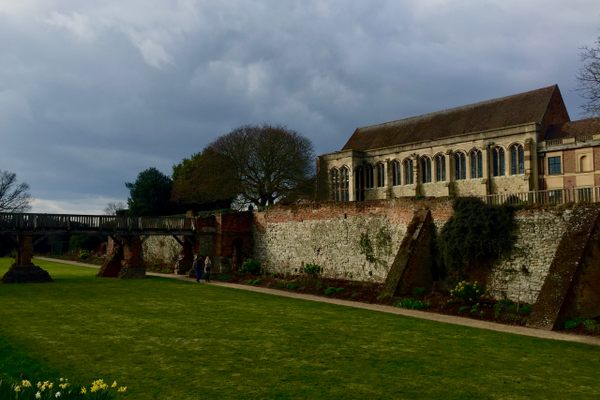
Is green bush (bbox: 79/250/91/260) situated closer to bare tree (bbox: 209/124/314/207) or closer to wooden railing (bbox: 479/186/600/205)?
bare tree (bbox: 209/124/314/207)

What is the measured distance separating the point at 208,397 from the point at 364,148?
46262 millimetres

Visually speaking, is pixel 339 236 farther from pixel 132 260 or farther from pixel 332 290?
pixel 132 260

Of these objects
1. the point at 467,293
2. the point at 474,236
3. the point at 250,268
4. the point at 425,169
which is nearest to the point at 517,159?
the point at 425,169

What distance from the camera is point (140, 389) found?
771 cm

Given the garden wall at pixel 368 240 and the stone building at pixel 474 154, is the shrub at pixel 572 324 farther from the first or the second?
the stone building at pixel 474 154

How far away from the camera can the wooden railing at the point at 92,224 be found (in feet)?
88.0

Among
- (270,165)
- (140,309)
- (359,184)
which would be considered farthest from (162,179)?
(140,309)

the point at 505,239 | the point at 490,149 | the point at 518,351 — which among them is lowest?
the point at 518,351

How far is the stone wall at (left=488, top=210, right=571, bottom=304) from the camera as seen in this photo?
58.3 ft

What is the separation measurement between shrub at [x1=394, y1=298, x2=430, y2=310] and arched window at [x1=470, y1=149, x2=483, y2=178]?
24816 millimetres

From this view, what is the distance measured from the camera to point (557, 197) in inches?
728

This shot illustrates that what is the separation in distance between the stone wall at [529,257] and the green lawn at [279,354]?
206 inches

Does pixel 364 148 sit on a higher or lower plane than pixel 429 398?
higher

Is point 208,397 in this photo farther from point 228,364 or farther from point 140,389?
point 228,364
